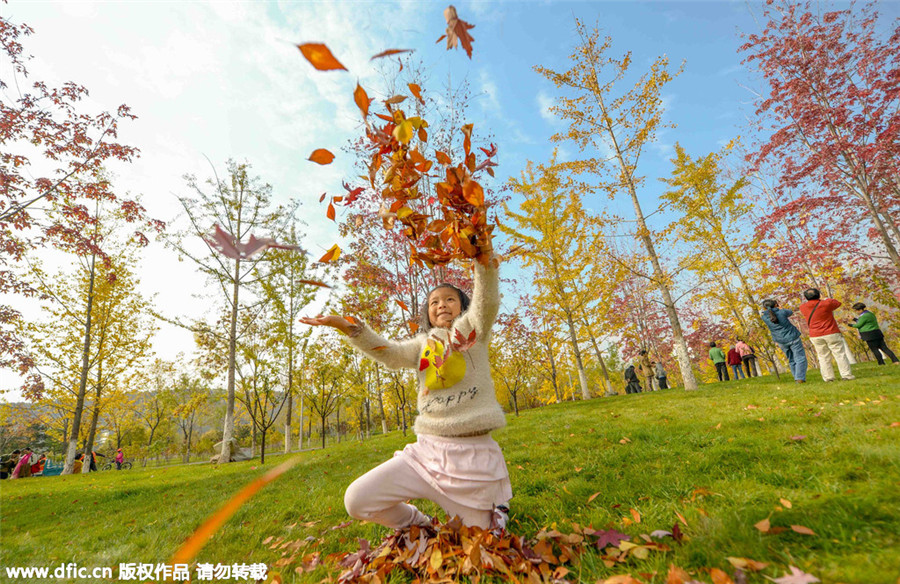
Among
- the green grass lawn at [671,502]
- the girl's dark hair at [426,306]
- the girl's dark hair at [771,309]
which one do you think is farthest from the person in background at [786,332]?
the girl's dark hair at [426,306]

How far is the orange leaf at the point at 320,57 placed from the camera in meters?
1.29

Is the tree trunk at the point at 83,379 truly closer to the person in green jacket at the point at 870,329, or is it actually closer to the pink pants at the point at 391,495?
the pink pants at the point at 391,495

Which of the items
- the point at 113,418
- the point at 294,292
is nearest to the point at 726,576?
the point at 294,292

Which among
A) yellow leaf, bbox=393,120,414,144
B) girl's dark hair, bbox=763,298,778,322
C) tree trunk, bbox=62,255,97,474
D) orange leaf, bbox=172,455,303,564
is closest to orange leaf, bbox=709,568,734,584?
orange leaf, bbox=172,455,303,564

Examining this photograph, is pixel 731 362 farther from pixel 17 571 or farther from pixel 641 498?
pixel 17 571

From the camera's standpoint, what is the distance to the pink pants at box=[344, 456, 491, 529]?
221 centimetres

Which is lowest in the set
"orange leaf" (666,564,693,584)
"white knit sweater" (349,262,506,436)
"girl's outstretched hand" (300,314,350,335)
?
"orange leaf" (666,564,693,584)

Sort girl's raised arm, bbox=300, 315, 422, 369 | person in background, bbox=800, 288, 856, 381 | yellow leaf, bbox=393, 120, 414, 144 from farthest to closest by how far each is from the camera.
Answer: person in background, bbox=800, 288, 856, 381 → girl's raised arm, bbox=300, 315, 422, 369 → yellow leaf, bbox=393, 120, 414, 144

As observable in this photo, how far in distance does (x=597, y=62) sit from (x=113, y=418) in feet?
107

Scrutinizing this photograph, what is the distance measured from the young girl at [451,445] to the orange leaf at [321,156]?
3.25 ft

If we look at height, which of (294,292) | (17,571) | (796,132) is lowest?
(17,571)

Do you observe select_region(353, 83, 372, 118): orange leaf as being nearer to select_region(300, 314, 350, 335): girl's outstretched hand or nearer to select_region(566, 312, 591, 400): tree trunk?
select_region(300, 314, 350, 335): girl's outstretched hand

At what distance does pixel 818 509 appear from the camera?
189 cm

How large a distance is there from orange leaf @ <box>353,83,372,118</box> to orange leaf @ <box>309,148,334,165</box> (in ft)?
0.86
